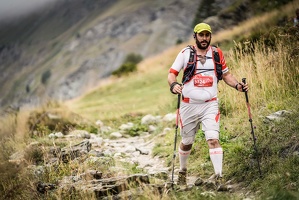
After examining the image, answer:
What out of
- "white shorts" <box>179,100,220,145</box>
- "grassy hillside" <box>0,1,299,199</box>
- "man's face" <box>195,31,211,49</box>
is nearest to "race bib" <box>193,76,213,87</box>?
"white shorts" <box>179,100,220,145</box>

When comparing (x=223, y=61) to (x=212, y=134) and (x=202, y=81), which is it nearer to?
(x=202, y=81)

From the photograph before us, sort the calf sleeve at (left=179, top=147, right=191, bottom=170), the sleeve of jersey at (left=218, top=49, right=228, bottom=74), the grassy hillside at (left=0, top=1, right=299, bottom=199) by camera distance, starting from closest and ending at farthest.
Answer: the grassy hillside at (left=0, top=1, right=299, bottom=199), the sleeve of jersey at (left=218, top=49, right=228, bottom=74), the calf sleeve at (left=179, top=147, right=191, bottom=170)

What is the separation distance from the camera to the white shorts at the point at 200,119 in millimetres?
6238

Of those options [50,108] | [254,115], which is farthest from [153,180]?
[50,108]

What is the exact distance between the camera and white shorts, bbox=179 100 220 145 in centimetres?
624

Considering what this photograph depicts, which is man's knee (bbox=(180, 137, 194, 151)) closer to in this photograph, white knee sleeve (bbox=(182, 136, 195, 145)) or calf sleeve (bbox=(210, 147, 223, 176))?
white knee sleeve (bbox=(182, 136, 195, 145))

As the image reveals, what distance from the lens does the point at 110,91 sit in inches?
1040

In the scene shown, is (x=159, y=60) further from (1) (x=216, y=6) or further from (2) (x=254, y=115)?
(2) (x=254, y=115)

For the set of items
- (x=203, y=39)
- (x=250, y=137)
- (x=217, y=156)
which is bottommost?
(x=217, y=156)

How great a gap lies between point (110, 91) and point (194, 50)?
20263 mm

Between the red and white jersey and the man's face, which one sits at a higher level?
the man's face

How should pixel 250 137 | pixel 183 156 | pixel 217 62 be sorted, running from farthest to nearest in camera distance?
pixel 250 137, pixel 183 156, pixel 217 62

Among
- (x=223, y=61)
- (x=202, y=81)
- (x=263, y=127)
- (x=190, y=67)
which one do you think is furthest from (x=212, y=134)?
(x=263, y=127)

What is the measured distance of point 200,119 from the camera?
6.46m
